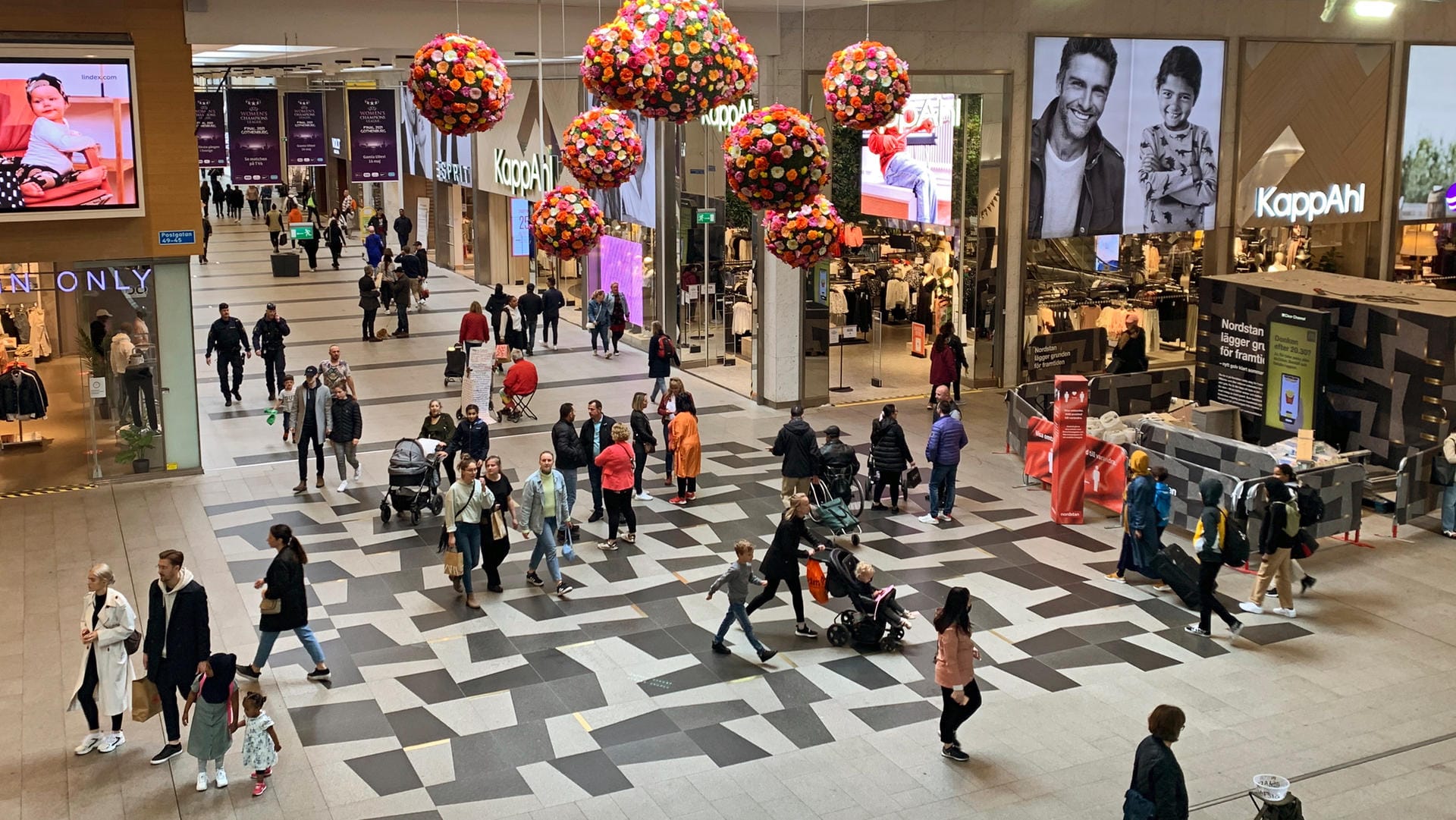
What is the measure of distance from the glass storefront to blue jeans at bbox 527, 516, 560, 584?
6176 mm

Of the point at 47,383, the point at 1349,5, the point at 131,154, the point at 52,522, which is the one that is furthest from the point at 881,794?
the point at 1349,5

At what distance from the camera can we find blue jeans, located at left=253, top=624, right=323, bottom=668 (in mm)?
10398

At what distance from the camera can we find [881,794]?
899 centimetres

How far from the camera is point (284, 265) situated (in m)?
34.3

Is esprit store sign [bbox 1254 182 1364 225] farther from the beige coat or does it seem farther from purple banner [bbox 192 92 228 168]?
the beige coat

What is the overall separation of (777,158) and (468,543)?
443 cm

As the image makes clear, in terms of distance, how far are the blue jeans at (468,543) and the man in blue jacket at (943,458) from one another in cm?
475

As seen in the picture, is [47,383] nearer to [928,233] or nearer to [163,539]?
[163,539]

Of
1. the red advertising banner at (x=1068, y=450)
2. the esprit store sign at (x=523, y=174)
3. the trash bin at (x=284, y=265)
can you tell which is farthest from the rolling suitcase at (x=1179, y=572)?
the trash bin at (x=284, y=265)

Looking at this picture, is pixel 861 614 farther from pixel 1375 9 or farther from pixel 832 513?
pixel 1375 9

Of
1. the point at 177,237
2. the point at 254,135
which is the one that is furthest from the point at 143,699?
the point at 254,135

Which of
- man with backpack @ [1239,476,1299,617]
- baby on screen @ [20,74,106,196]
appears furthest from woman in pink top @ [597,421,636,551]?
baby on screen @ [20,74,106,196]

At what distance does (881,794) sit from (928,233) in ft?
54.0

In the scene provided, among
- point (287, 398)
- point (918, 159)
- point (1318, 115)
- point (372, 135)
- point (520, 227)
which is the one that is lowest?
point (287, 398)
